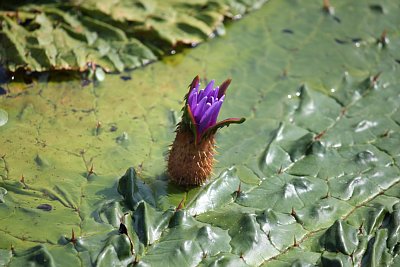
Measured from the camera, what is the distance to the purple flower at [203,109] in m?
3.20

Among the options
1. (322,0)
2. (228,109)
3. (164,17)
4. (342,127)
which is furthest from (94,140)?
(322,0)

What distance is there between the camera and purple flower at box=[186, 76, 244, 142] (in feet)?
10.5

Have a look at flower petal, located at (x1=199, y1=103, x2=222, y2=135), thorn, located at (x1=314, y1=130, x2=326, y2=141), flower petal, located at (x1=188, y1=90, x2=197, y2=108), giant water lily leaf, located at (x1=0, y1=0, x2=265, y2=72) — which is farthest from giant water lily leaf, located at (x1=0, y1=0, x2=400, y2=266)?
flower petal, located at (x1=188, y1=90, x2=197, y2=108)

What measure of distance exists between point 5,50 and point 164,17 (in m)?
1.04

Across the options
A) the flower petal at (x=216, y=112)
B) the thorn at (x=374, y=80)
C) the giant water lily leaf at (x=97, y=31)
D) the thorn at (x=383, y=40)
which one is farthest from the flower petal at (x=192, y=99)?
the thorn at (x=383, y=40)

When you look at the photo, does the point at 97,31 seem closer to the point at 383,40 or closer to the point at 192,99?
the point at 192,99

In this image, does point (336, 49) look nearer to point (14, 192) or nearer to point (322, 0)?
point (322, 0)

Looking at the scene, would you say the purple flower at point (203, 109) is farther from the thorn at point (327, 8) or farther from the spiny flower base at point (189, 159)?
the thorn at point (327, 8)

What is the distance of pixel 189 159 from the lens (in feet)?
11.1

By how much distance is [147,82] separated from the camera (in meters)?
4.14

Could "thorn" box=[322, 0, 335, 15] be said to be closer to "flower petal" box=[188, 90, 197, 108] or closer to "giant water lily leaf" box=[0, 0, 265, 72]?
"giant water lily leaf" box=[0, 0, 265, 72]

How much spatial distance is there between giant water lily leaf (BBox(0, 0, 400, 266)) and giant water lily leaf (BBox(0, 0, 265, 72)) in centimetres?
11

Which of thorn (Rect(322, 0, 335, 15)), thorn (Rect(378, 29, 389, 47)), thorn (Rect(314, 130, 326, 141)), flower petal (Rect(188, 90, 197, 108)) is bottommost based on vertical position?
thorn (Rect(314, 130, 326, 141))

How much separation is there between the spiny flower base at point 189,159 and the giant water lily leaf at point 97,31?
999 millimetres
